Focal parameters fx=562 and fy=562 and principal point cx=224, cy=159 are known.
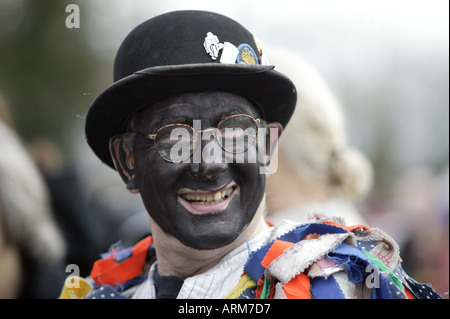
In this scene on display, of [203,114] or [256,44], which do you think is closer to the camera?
[203,114]

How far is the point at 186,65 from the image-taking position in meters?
2.03

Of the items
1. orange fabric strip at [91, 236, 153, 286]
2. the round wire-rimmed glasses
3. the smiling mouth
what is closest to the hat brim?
the round wire-rimmed glasses

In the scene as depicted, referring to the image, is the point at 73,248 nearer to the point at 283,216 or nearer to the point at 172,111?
the point at 283,216

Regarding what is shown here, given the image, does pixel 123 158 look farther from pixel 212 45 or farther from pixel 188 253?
pixel 212 45

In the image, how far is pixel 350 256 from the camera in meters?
1.77

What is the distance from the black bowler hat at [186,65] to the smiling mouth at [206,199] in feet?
1.26

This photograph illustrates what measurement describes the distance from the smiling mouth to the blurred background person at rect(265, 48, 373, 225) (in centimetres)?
134

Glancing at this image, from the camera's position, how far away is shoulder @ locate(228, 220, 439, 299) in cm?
171

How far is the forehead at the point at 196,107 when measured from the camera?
7.00ft

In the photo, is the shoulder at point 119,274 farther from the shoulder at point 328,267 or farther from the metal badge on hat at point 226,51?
the metal badge on hat at point 226,51

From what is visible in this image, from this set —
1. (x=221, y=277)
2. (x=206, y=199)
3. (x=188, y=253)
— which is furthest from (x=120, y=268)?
(x=206, y=199)

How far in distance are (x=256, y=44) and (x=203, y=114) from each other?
434mm

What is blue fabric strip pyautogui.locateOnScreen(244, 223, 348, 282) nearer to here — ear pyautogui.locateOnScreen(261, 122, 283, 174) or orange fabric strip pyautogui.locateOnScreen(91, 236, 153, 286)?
ear pyautogui.locateOnScreen(261, 122, 283, 174)
